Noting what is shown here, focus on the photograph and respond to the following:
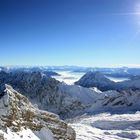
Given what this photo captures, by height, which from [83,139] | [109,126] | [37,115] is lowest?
[109,126]

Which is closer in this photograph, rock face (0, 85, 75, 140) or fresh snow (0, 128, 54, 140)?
fresh snow (0, 128, 54, 140)

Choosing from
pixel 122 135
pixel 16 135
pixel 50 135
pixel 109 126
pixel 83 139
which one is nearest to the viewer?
pixel 16 135

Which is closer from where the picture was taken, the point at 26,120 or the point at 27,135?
the point at 27,135

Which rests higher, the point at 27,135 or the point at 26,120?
the point at 26,120

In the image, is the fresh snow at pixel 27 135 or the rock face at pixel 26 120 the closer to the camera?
the fresh snow at pixel 27 135

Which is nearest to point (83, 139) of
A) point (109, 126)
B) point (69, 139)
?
point (69, 139)

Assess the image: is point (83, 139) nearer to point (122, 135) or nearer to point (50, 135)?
point (50, 135)

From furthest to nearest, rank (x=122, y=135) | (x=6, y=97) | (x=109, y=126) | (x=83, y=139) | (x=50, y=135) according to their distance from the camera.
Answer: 1. (x=109, y=126)
2. (x=122, y=135)
3. (x=83, y=139)
4. (x=50, y=135)
5. (x=6, y=97)

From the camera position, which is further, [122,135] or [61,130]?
[122,135]
